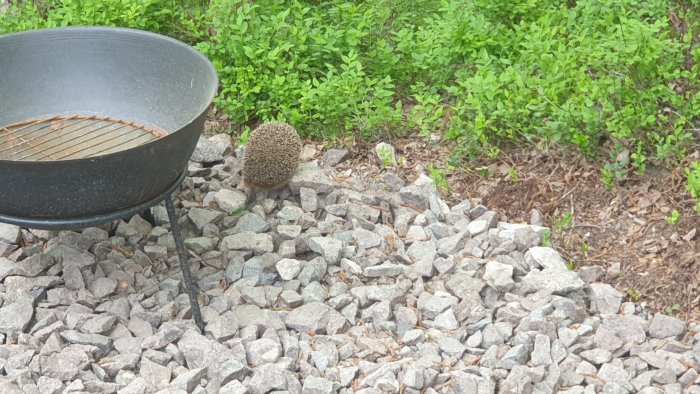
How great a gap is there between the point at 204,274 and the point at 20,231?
37.4 inches

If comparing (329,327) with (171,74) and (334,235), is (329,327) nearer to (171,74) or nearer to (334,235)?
(334,235)

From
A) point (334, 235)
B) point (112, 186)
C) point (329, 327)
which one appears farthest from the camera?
point (334, 235)

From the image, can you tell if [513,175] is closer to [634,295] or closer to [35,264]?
[634,295]

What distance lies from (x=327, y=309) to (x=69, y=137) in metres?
1.40

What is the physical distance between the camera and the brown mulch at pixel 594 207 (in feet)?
14.1

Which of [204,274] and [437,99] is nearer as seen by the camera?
[204,274]

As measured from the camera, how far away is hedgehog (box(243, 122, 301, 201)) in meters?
4.89

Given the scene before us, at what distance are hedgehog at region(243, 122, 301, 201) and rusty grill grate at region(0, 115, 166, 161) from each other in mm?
722

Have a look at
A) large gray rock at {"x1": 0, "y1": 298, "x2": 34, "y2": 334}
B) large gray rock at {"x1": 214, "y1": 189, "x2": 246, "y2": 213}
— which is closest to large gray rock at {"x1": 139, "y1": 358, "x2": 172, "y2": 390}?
large gray rock at {"x1": 0, "y1": 298, "x2": 34, "y2": 334}

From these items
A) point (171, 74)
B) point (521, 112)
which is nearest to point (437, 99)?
point (521, 112)

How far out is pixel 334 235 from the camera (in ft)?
15.4

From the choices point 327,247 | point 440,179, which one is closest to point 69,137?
point 327,247

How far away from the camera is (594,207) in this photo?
15.7 ft

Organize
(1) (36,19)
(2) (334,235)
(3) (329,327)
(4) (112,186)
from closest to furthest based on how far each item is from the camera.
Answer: (4) (112,186)
(3) (329,327)
(2) (334,235)
(1) (36,19)
